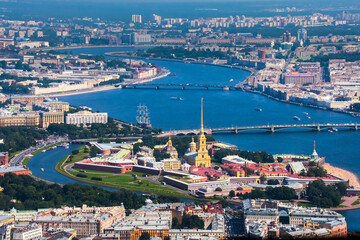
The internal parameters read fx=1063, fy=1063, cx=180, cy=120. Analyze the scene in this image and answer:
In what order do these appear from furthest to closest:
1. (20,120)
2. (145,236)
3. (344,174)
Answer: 1. (20,120)
2. (344,174)
3. (145,236)

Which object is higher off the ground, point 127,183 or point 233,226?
point 233,226

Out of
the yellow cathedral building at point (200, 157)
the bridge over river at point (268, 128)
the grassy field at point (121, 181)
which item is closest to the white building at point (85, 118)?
the bridge over river at point (268, 128)

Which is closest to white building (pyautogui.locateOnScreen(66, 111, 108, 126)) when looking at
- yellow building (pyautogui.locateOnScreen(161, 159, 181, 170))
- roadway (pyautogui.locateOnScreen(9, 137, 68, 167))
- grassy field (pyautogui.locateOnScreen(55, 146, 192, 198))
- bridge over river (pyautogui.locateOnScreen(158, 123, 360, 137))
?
roadway (pyautogui.locateOnScreen(9, 137, 68, 167))

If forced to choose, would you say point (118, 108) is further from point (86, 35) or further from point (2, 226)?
point (86, 35)

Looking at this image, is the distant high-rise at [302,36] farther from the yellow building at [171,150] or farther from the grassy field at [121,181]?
the grassy field at [121,181]

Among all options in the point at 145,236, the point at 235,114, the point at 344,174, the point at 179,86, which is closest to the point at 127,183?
the point at 344,174

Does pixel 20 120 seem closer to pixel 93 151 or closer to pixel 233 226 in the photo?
pixel 93 151
